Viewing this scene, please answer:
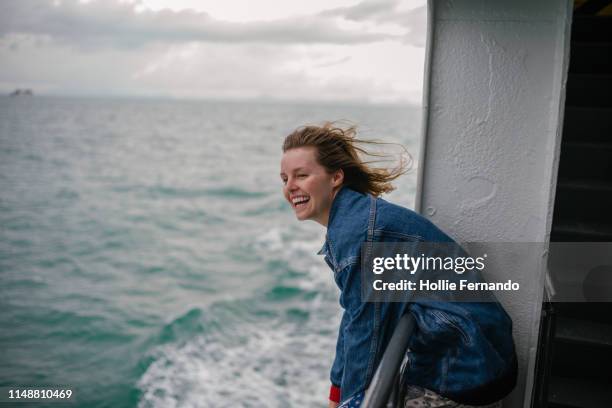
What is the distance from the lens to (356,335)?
161cm

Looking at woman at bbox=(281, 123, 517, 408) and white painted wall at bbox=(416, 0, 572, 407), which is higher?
white painted wall at bbox=(416, 0, 572, 407)

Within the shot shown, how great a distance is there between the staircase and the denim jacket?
0.15 m

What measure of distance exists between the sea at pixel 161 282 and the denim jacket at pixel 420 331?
24.8 inches

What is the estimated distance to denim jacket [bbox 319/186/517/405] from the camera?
1581mm

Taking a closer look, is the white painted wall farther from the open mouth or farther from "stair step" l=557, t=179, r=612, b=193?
"stair step" l=557, t=179, r=612, b=193

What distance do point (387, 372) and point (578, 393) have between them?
1.73 metres

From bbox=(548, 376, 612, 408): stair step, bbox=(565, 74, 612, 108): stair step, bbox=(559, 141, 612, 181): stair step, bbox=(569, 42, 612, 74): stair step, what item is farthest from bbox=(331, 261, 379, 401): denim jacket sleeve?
bbox=(569, 42, 612, 74): stair step

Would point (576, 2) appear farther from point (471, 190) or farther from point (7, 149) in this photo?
point (7, 149)

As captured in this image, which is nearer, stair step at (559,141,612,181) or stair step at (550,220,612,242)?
stair step at (550,220,612,242)

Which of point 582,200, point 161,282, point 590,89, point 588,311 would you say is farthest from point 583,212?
point 161,282

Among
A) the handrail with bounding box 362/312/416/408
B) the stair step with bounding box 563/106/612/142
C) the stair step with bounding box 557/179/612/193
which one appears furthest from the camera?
the stair step with bounding box 563/106/612/142

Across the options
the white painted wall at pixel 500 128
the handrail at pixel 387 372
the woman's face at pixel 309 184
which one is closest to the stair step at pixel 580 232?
the white painted wall at pixel 500 128

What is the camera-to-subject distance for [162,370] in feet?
30.0

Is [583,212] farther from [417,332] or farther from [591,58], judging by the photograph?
[417,332]
